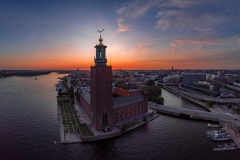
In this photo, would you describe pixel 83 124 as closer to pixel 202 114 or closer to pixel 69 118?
pixel 69 118

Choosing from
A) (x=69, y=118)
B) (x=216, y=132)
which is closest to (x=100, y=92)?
(x=69, y=118)

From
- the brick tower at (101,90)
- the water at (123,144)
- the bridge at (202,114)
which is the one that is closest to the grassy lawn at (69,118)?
the water at (123,144)

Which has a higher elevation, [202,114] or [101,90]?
[101,90]

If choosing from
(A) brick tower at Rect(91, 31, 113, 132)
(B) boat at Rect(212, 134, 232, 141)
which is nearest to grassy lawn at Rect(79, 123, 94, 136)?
(A) brick tower at Rect(91, 31, 113, 132)

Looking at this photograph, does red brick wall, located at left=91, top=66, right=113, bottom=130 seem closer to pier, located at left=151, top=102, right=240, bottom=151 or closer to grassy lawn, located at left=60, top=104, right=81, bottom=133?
grassy lawn, located at left=60, top=104, right=81, bottom=133

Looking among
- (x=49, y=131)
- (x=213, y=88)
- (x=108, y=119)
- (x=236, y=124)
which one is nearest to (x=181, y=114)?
(x=236, y=124)

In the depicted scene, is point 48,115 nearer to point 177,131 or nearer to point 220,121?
point 177,131

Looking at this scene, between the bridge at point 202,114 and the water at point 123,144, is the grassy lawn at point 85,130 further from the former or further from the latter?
the bridge at point 202,114

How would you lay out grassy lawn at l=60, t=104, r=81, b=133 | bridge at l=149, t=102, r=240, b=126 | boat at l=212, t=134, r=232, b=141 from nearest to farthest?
boat at l=212, t=134, r=232, b=141
grassy lawn at l=60, t=104, r=81, b=133
bridge at l=149, t=102, r=240, b=126
